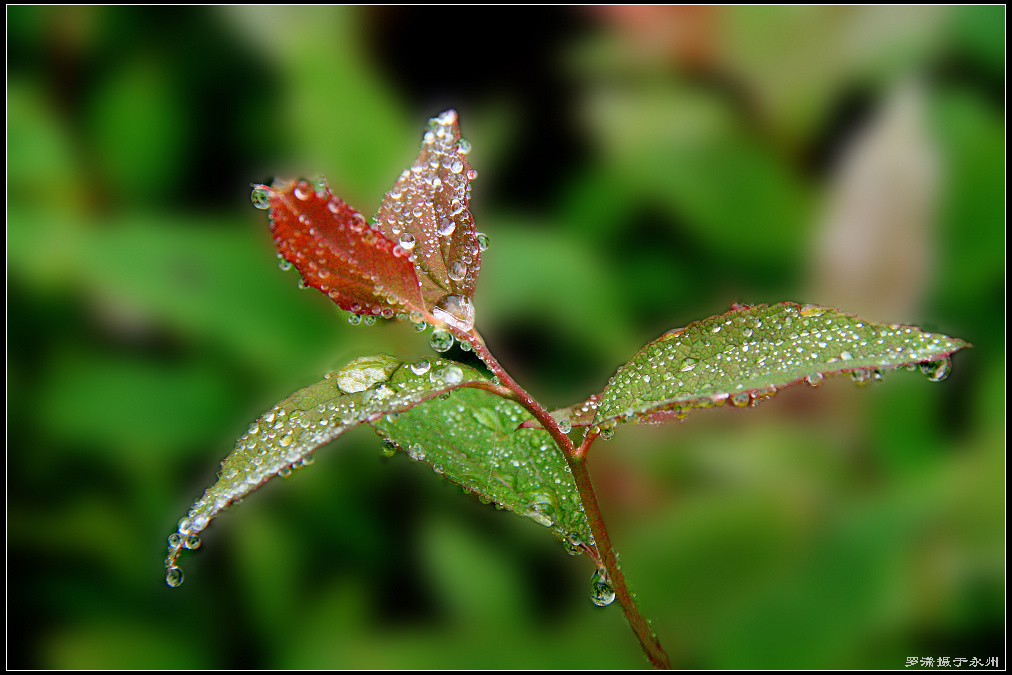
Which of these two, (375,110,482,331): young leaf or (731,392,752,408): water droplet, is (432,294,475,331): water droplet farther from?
(731,392,752,408): water droplet

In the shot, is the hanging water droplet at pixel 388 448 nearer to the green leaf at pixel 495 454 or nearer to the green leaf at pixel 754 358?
the green leaf at pixel 495 454

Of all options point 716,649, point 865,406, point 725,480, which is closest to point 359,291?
point 716,649

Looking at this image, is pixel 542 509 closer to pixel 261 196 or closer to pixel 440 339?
pixel 440 339

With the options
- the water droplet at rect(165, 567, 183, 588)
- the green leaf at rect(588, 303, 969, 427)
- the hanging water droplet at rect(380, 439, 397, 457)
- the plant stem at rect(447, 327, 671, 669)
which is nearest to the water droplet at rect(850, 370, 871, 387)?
the green leaf at rect(588, 303, 969, 427)

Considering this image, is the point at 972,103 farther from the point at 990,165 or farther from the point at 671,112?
the point at 671,112

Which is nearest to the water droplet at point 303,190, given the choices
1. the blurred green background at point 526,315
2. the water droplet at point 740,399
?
the water droplet at point 740,399

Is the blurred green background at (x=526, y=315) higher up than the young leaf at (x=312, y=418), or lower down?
higher up
